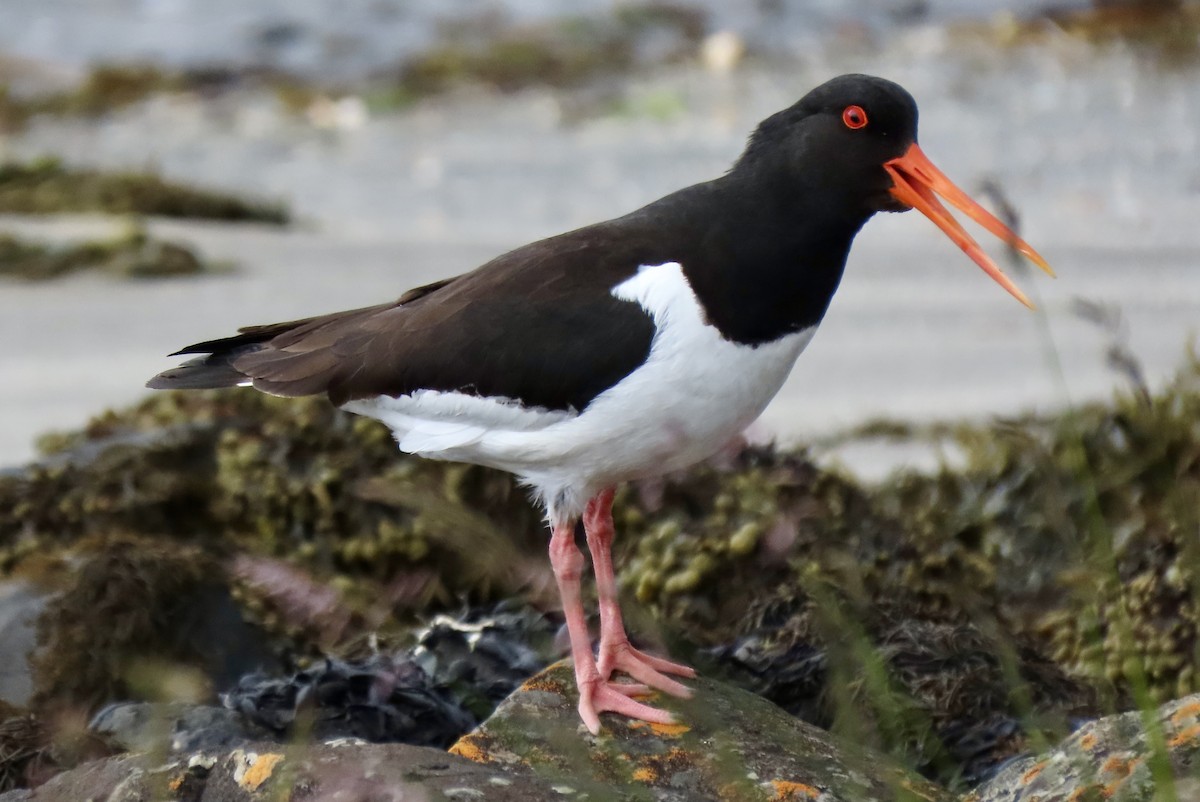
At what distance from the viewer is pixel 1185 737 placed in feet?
9.24

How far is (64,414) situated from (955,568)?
13.6 feet

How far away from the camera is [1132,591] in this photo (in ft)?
13.8

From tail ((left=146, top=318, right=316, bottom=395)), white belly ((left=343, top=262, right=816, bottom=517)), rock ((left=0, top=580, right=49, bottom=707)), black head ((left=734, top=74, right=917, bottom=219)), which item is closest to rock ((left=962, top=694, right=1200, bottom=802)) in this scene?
white belly ((left=343, top=262, right=816, bottom=517))

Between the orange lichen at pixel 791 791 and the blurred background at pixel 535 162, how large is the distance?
1.29 m

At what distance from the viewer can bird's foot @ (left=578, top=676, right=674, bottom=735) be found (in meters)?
3.65

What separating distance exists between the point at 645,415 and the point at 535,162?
8.31 meters

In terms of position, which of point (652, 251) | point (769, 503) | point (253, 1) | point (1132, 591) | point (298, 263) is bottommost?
point (1132, 591)

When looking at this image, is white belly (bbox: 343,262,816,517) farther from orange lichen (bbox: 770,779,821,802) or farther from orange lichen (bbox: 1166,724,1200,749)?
orange lichen (bbox: 1166,724,1200,749)

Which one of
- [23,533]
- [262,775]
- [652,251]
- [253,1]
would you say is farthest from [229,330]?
[253,1]

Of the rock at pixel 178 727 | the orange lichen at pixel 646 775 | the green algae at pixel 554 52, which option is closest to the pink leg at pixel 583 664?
the orange lichen at pixel 646 775


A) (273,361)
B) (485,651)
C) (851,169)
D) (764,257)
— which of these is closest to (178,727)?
(485,651)

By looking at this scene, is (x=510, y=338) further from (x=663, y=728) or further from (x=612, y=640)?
(x=663, y=728)

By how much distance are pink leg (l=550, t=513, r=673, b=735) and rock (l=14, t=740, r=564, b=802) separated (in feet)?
2.19

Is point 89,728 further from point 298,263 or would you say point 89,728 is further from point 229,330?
point 298,263
